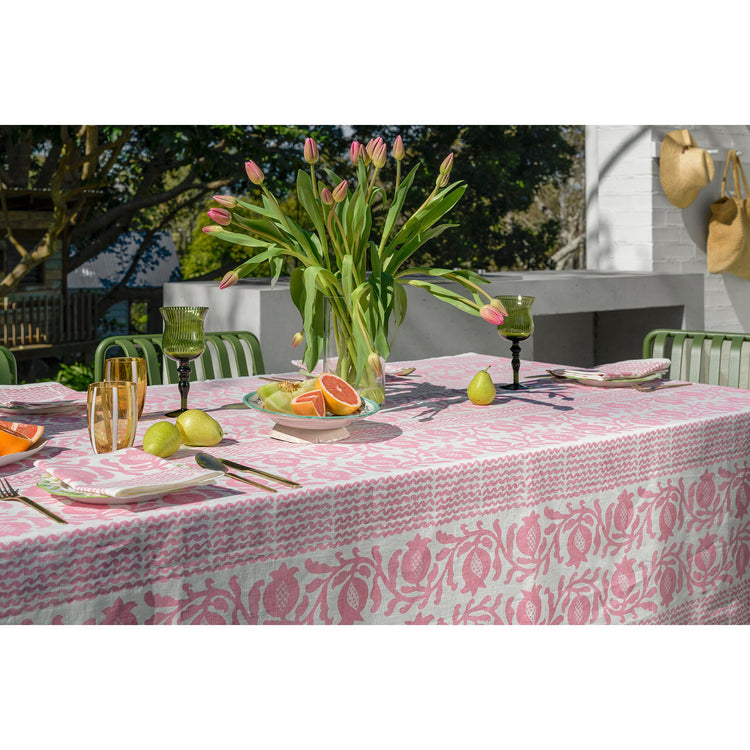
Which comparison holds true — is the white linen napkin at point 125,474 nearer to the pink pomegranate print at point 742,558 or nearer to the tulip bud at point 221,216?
the tulip bud at point 221,216

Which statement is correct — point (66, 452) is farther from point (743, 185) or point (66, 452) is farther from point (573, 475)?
point (743, 185)

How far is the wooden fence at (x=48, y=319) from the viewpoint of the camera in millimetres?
10367

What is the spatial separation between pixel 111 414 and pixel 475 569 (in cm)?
66

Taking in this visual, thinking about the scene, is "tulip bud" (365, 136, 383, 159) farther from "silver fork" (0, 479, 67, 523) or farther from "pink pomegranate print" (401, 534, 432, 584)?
"silver fork" (0, 479, 67, 523)

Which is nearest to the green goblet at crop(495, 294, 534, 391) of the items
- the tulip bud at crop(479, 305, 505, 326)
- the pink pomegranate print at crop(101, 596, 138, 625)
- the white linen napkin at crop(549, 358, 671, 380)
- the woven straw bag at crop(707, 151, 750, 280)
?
the white linen napkin at crop(549, 358, 671, 380)

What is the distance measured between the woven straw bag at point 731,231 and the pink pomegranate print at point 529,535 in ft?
11.9

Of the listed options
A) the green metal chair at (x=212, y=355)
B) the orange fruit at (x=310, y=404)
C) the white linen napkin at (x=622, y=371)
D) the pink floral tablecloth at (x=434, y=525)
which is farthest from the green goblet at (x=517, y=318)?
the green metal chair at (x=212, y=355)

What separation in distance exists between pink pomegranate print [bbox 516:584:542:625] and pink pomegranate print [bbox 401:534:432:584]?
22cm

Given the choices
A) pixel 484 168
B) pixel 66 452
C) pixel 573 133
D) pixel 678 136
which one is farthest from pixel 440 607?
pixel 573 133

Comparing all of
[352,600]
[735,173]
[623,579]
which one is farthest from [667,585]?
[735,173]

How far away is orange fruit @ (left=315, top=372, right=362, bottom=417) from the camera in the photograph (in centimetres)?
171

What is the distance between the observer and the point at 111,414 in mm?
1527

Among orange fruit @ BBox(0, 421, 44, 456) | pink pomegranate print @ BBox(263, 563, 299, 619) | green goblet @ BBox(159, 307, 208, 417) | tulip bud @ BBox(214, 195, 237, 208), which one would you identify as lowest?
pink pomegranate print @ BBox(263, 563, 299, 619)

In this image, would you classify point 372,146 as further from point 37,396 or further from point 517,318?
point 37,396
